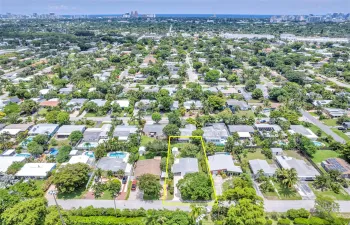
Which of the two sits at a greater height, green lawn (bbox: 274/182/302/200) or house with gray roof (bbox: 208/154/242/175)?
house with gray roof (bbox: 208/154/242/175)

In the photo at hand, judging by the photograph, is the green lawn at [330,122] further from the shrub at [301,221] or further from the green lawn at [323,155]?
the shrub at [301,221]

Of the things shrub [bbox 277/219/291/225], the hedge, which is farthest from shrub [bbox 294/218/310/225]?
the hedge

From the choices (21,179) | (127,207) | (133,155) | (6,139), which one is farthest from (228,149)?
(6,139)

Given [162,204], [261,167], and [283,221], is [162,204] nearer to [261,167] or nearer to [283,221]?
[283,221]

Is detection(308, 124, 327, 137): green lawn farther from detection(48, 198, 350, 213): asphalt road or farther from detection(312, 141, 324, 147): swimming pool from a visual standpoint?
detection(48, 198, 350, 213): asphalt road

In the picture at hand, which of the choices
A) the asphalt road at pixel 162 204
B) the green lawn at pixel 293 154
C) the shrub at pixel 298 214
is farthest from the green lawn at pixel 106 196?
the green lawn at pixel 293 154

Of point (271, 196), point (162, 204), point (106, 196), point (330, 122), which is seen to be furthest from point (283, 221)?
point (330, 122)
